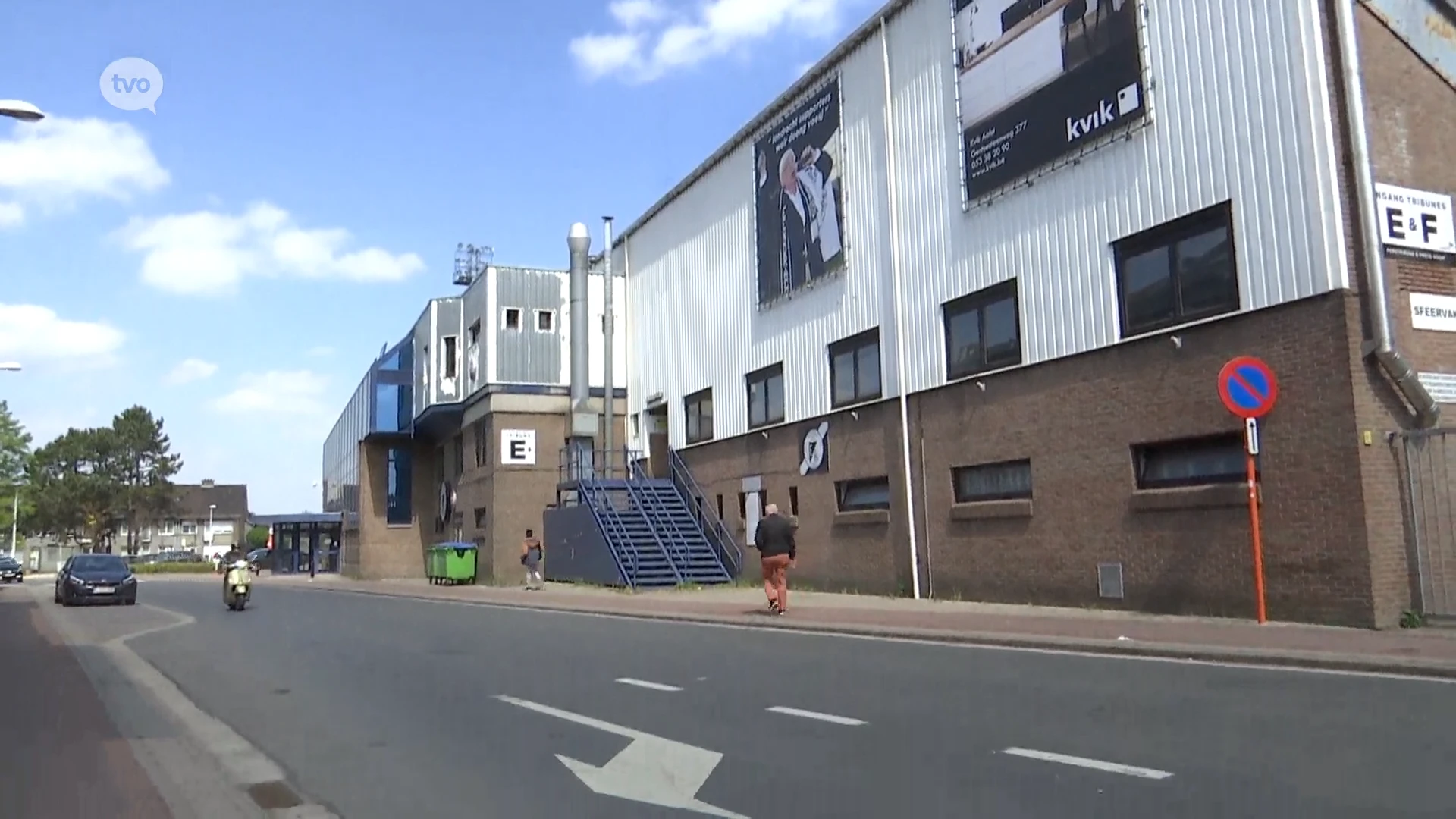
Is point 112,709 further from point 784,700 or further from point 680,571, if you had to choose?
point 680,571

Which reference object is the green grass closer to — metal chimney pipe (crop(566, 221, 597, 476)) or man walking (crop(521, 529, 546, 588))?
metal chimney pipe (crop(566, 221, 597, 476))

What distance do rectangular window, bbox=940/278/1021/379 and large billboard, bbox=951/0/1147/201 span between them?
1.74 metres

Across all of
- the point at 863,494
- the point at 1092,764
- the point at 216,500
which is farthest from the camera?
the point at 216,500

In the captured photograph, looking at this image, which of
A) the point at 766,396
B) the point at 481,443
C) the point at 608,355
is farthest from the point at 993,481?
the point at 481,443

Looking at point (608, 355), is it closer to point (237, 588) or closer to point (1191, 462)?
point (237, 588)

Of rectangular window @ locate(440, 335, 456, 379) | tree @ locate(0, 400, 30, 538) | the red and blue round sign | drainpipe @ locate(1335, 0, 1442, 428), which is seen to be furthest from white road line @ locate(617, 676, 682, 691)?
tree @ locate(0, 400, 30, 538)

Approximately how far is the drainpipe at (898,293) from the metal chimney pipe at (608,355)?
14359 millimetres

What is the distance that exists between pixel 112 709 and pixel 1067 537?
40.8 ft

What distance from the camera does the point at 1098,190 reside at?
1659cm

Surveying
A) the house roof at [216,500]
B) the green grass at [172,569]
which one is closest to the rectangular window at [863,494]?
the green grass at [172,569]

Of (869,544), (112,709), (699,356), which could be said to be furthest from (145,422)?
(112,709)

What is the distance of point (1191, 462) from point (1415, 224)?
3851 mm

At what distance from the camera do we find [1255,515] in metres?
13.3

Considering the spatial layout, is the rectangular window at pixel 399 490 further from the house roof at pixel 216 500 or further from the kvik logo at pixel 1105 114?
the house roof at pixel 216 500
